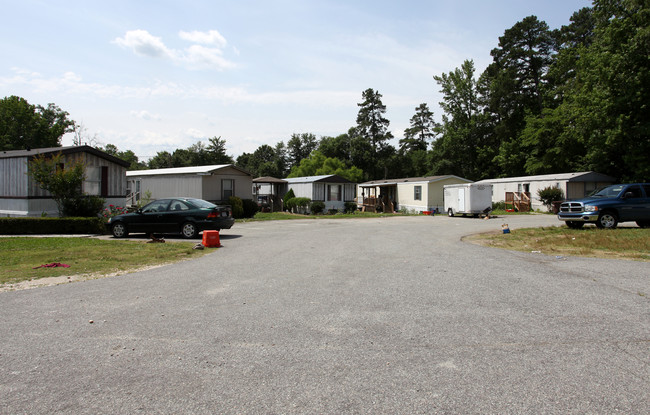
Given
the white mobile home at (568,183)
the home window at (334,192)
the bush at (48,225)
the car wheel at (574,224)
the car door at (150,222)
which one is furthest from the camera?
the home window at (334,192)

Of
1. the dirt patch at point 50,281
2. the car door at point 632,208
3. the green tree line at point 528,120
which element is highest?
the green tree line at point 528,120

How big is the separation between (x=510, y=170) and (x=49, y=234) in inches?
1797

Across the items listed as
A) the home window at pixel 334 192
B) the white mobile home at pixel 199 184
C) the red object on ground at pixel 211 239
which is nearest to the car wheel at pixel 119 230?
the red object on ground at pixel 211 239

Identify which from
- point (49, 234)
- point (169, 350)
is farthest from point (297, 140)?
point (169, 350)

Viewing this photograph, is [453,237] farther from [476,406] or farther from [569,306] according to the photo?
[476,406]

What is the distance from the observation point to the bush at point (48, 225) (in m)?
15.5

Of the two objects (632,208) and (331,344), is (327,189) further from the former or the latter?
(331,344)

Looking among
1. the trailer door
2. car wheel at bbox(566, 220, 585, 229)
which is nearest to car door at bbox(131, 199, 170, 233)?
car wheel at bbox(566, 220, 585, 229)

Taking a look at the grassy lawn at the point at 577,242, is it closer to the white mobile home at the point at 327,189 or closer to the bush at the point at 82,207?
the bush at the point at 82,207

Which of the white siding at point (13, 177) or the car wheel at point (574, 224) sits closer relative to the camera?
the car wheel at point (574, 224)

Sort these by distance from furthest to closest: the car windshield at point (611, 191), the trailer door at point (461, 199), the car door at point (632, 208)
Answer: the trailer door at point (461, 199) → the car windshield at point (611, 191) → the car door at point (632, 208)

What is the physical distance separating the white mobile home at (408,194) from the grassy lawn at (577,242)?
1625cm

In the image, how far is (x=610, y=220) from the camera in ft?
52.1

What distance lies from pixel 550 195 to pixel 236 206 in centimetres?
2401
